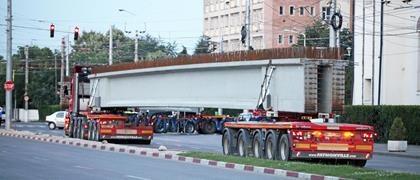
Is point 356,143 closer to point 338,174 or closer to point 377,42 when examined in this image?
point 338,174

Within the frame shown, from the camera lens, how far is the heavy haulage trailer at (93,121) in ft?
151

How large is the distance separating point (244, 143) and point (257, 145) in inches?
42.2

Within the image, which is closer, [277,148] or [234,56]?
[277,148]

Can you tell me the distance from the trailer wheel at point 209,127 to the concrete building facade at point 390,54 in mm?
10680

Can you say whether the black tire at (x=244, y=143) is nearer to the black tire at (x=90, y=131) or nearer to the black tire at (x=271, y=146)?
the black tire at (x=271, y=146)

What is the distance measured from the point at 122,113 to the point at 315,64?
70.1 ft

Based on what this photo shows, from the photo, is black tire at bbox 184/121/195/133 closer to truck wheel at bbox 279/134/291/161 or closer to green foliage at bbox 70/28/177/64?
truck wheel at bbox 279/134/291/161

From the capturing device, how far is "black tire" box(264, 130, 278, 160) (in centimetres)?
2881

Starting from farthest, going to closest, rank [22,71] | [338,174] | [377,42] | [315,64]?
1. [22,71]
2. [377,42]
3. [315,64]
4. [338,174]

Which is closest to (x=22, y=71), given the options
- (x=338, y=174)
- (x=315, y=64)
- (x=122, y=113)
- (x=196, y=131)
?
(x=196, y=131)

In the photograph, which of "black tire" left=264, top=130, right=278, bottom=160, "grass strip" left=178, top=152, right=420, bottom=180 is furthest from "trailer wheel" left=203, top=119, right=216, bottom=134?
"grass strip" left=178, top=152, right=420, bottom=180

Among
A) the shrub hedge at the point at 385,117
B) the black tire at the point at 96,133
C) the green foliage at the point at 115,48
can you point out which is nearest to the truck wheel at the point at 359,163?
the black tire at the point at 96,133

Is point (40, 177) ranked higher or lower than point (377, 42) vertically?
lower

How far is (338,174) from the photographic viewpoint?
2159cm
